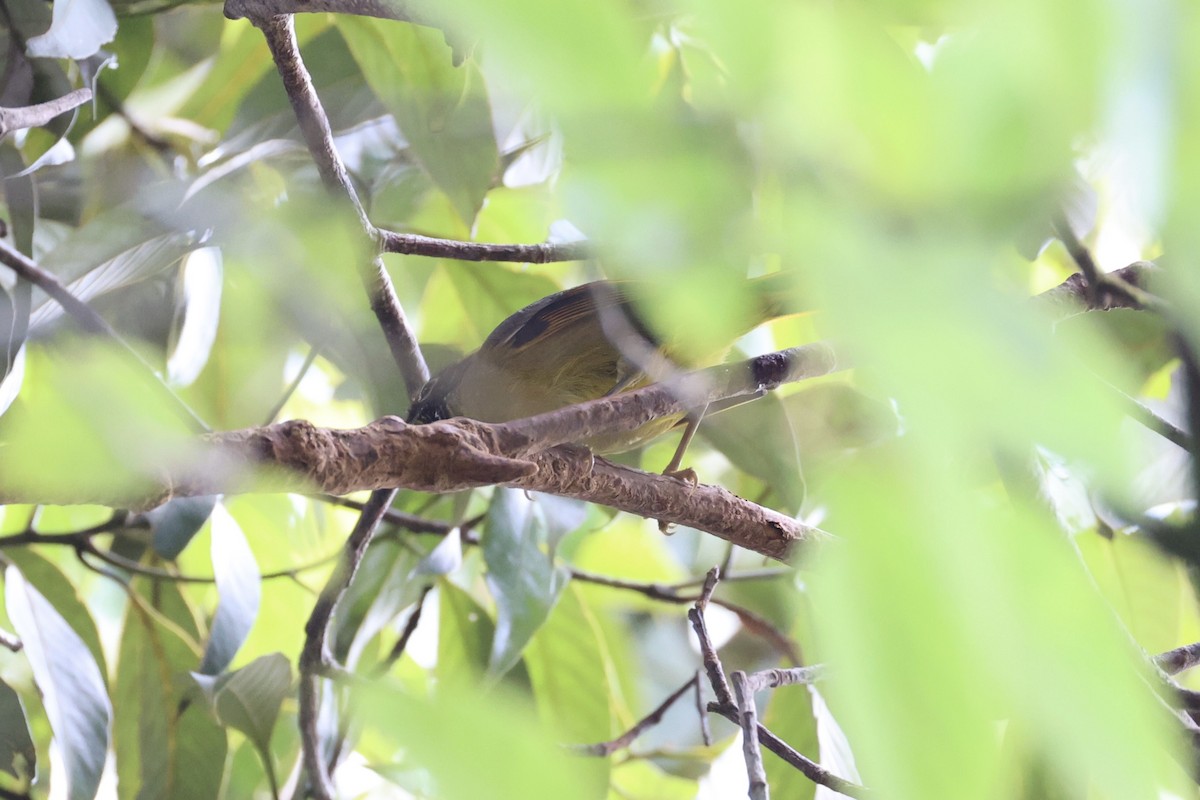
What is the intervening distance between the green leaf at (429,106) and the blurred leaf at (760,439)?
0.38 m

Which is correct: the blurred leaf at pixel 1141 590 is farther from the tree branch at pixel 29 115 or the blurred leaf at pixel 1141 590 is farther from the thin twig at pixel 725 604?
the tree branch at pixel 29 115

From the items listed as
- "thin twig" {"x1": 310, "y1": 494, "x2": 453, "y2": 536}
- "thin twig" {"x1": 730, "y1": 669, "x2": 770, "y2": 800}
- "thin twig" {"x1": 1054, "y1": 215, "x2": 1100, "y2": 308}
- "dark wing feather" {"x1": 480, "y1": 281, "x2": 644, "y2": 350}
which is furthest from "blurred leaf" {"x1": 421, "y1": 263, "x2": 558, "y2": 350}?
"thin twig" {"x1": 1054, "y1": 215, "x2": 1100, "y2": 308}

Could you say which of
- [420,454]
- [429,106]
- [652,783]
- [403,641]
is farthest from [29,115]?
[652,783]

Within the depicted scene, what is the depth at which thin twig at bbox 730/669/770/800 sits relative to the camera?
467mm

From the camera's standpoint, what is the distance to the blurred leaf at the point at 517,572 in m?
0.97

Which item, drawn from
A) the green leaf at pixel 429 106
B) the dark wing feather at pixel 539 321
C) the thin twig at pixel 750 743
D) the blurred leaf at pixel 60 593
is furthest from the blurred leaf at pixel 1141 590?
the blurred leaf at pixel 60 593

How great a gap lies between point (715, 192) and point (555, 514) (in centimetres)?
97

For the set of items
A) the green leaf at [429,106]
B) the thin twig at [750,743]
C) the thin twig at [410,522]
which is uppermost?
the green leaf at [429,106]

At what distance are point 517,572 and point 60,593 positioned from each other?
50 cm

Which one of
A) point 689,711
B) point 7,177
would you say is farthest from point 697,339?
point 689,711

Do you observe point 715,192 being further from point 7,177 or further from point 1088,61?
point 7,177

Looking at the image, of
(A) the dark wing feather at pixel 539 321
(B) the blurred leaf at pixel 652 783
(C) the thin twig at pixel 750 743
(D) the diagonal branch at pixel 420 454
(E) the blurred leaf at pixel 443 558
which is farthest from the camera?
(B) the blurred leaf at pixel 652 783

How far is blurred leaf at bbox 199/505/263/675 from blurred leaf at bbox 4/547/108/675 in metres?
0.17

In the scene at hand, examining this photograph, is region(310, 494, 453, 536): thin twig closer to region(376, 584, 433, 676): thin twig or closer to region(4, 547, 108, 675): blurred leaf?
region(376, 584, 433, 676): thin twig
